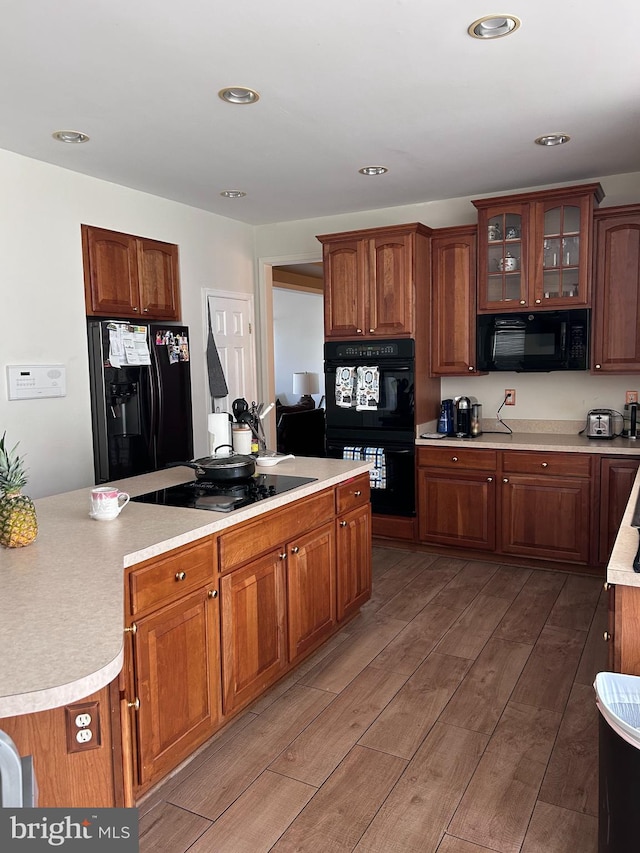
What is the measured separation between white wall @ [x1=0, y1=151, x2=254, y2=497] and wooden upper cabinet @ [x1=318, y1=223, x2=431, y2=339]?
1.39 m

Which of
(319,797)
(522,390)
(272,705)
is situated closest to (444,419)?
(522,390)

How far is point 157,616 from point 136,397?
246 centimetres

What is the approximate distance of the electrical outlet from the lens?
1.24 m

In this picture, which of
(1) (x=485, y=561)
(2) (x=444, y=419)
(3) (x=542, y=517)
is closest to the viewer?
(3) (x=542, y=517)

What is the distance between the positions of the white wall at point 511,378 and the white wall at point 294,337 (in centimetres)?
312

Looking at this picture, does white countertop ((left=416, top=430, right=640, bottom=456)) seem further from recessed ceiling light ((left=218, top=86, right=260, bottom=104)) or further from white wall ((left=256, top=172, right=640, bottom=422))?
recessed ceiling light ((left=218, top=86, right=260, bottom=104))

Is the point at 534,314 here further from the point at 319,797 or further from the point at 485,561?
the point at 319,797

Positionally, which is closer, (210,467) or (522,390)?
(210,467)

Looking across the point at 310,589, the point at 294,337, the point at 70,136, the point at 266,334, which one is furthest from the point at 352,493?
the point at 294,337

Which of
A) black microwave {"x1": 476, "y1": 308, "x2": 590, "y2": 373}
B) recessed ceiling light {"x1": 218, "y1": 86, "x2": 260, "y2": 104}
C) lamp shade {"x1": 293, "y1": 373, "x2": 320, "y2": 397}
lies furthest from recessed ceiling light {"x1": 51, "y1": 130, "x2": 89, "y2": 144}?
lamp shade {"x1": 293, "y1": 373, "x2": 320, "y2": 397}

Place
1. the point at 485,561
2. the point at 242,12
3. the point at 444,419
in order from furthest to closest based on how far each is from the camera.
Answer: the point at 444,419
the point at 485,561
the point at 242,12

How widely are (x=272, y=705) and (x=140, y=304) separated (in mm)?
2868

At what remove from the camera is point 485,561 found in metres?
4.49

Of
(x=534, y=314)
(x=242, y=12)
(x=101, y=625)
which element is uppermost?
(x=242, y=12)
